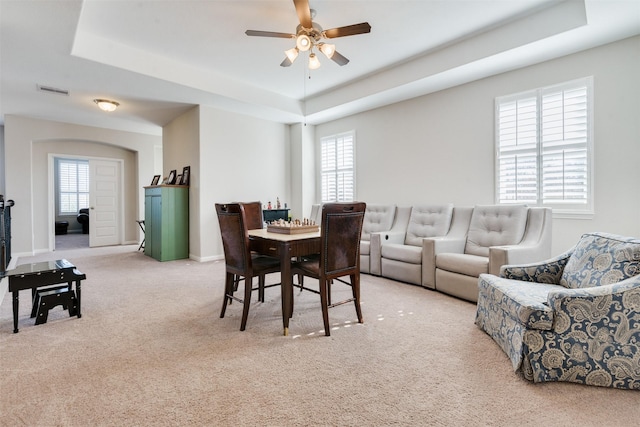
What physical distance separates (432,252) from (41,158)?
26.8 ft

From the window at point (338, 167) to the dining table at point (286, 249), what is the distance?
145 inches

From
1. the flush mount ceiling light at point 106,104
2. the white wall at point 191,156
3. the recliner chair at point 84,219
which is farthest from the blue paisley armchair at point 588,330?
the recliner chair at point 84,219

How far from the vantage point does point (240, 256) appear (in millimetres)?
2633

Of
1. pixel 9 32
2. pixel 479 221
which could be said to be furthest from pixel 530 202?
pixel 9 32

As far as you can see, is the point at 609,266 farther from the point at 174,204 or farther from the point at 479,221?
the point at 174,204

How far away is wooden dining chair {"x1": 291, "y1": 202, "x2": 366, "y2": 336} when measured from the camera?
245cm

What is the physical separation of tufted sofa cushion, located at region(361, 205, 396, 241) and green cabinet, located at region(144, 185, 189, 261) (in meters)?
3.29

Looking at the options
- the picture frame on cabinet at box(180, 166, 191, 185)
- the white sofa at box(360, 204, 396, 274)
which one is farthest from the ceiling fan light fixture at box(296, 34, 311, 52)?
the picture frame on cabinet at box(180, 166, 191, 185)

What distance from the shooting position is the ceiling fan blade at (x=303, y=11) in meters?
2.63

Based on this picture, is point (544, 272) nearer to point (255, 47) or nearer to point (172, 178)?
point (255, 47)

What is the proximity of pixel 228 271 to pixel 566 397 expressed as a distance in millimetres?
2443

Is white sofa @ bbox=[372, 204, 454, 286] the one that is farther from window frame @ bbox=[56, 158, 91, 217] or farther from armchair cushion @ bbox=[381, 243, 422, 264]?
window frame @ bbox=[56, 158, 91, 217]

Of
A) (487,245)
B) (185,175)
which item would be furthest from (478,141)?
(185,175)

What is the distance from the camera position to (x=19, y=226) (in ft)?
20.8
